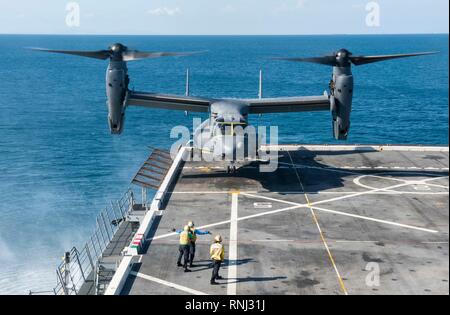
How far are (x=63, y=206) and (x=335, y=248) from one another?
3663 cm

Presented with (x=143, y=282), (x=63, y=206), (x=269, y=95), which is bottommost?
(x=63, y=206)

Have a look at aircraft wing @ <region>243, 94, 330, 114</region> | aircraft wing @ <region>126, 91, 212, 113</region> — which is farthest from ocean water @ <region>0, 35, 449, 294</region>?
aircraft wing @ <region>126, 91, 212, 113</region>

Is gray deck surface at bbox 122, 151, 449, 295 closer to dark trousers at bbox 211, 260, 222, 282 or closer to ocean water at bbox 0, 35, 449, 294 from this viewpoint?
dark trousers at bbox 211, 260, 222, 282

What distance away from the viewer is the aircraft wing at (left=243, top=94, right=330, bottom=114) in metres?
41.2

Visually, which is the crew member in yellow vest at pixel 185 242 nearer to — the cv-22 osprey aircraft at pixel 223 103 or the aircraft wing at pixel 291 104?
the cv-22 osprey aircraft at pixel 223 103

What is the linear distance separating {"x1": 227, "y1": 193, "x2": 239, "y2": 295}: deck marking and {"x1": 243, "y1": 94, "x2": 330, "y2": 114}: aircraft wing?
398 inches

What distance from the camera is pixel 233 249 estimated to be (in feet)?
85.9

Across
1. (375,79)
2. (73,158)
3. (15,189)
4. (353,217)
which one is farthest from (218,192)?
(375,79)

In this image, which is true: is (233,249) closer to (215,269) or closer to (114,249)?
(215,269)

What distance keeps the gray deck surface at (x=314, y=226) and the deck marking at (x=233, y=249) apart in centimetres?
8

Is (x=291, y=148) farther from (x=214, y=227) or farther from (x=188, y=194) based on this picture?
(x=214, y=227)

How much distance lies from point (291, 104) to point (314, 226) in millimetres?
15607

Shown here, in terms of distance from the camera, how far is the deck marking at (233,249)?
21.8 metres

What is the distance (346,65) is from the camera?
Answer: 35.5 meters
